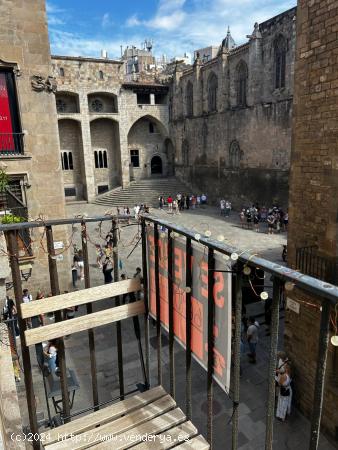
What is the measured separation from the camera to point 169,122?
3853 cm

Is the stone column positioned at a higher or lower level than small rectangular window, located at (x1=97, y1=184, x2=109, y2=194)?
higher

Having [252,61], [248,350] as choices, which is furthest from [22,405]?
[252,61]

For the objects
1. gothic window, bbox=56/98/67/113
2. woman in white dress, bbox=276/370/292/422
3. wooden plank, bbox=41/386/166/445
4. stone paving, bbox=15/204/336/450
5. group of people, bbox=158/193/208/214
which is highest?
gothic window, bbox=56/98/67/113

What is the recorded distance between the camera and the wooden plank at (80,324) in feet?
10.9

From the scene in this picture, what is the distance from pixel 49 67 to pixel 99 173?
24829mm

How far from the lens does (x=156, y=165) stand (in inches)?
1574

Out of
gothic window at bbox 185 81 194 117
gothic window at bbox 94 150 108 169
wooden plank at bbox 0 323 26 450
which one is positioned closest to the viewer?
wooden plank at bbox 0 323 26 450

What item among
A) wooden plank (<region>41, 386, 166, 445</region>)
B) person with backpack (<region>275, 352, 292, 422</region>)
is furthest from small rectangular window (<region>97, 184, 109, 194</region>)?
wooden plank (<region>41, 386, 166, 445</region>)

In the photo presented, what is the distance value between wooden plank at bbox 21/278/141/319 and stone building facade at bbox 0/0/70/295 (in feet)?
24.5

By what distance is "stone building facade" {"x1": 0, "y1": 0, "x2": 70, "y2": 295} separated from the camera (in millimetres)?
10555

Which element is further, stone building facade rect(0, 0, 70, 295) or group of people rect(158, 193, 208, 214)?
group of people rect(158, 193, 208, 214)

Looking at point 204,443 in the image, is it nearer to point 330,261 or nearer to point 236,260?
point 236,260

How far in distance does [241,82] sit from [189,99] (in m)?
8.15

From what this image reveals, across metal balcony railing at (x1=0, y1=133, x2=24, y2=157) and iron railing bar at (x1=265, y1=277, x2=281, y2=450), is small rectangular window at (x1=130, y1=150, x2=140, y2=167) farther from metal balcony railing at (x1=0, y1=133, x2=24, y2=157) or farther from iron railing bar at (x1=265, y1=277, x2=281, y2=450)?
iron railing bar at (x1=265, y1=277, x2=281, y2=450)
